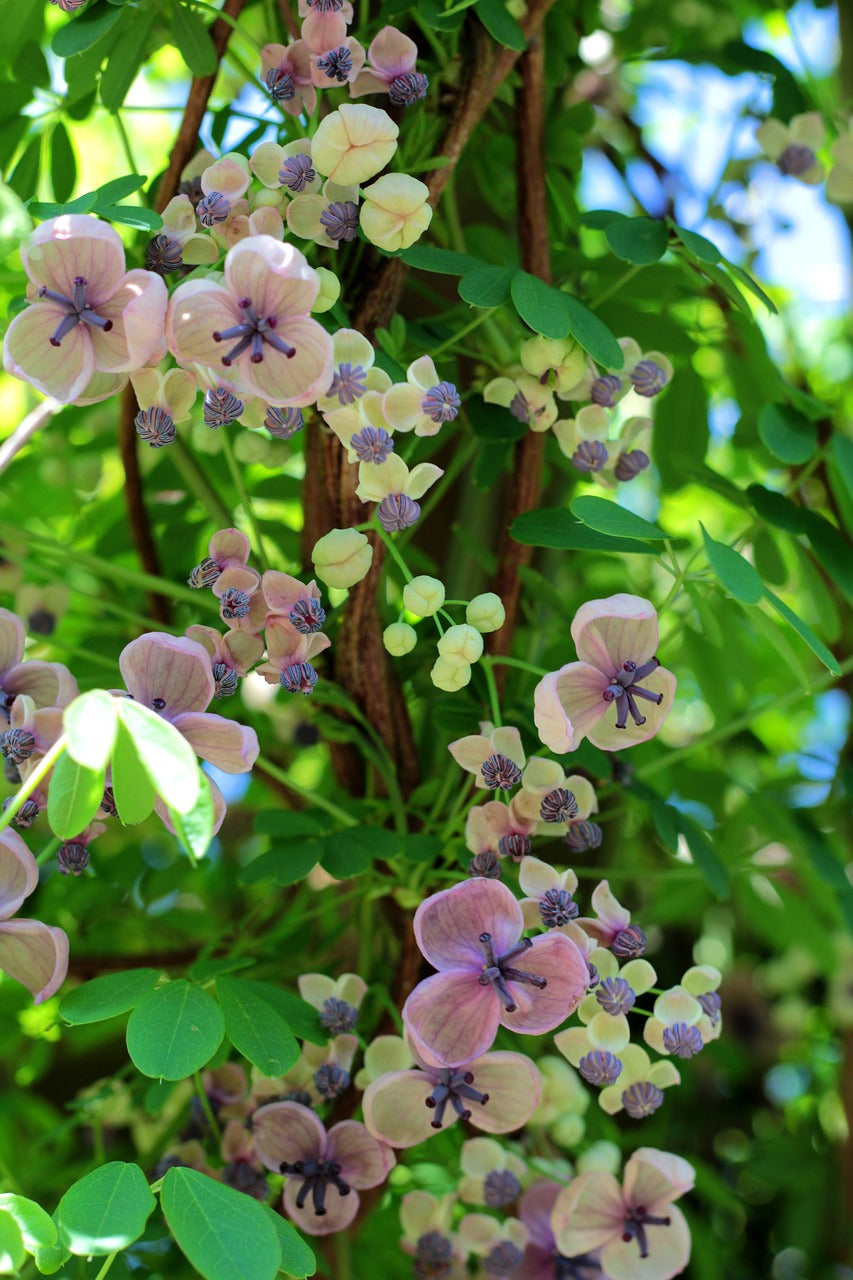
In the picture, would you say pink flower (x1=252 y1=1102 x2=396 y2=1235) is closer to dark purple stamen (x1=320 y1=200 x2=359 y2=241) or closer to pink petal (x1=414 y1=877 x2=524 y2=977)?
pink petal (x1=414 y1=877 x2=524 y2=977)

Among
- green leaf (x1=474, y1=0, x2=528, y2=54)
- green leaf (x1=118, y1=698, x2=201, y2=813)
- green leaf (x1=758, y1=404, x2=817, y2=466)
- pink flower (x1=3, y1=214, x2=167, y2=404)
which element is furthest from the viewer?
green leaf (x1=758, y1=404, x2=817, y2=466)

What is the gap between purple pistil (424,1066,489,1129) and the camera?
0.61 m

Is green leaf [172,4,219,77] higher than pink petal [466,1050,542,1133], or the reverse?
green leaf [172,4,219,77]

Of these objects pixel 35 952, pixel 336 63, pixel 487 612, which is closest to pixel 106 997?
pixel 35 952

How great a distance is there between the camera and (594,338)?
2.13 feet

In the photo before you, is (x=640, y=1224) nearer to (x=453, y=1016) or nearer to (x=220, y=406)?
(x=453, y=1016)

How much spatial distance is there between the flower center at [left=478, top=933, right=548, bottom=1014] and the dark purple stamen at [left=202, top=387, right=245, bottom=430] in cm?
27

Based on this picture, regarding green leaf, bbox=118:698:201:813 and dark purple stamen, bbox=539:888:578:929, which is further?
dark purple stamen, bbox=539:888:578:929

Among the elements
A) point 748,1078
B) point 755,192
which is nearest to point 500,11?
point 755,192

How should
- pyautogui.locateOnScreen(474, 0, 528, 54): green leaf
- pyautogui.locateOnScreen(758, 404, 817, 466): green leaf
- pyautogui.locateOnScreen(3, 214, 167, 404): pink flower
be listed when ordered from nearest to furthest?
pyautogui.locateOnScreen(3, 214, 167, 404): pink flower, pyautogui.locateOnScreen(474, 0, 528, 54): green leaf, pyautogui.locateOnScreen(758, 404, 817, 466): green leaf

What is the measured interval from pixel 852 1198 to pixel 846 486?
863 millimetres

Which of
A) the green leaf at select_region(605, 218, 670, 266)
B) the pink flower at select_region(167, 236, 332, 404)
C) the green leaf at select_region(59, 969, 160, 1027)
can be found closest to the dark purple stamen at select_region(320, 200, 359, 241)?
the pink flower at select_region(167, 236, 332, 404)

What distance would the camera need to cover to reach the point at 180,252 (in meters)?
0.59

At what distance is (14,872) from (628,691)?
301 mm
